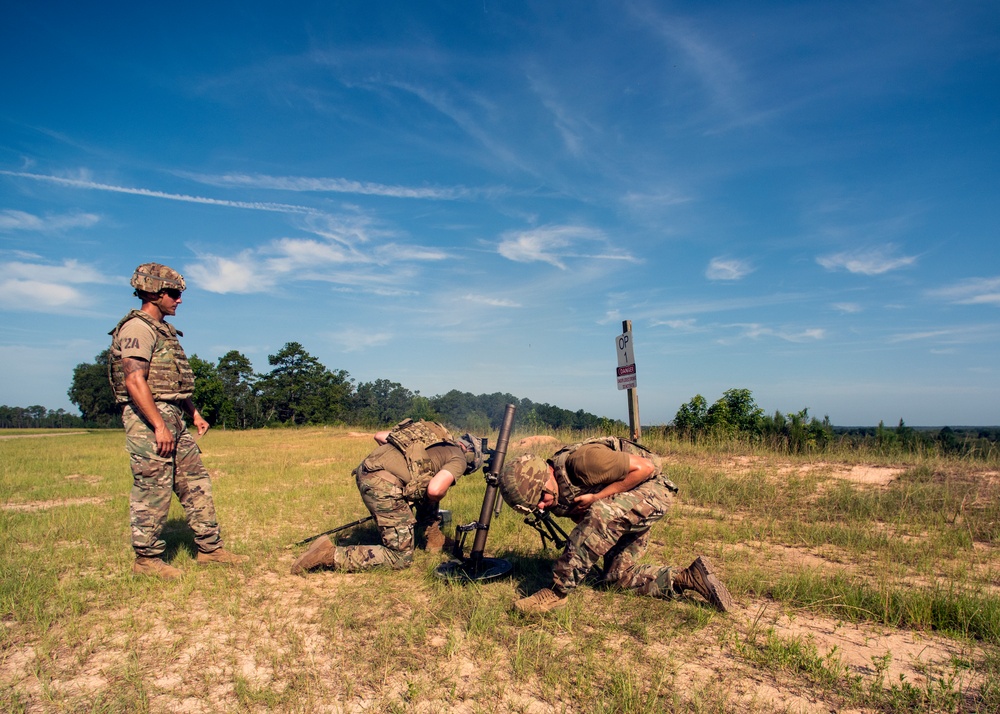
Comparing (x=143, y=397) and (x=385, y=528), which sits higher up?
(x=143, y=397)

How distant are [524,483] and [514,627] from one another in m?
0.99

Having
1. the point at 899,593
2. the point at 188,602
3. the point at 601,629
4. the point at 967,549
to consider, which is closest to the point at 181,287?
the point at 188,602

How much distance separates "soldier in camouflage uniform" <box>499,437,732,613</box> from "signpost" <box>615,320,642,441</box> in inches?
212

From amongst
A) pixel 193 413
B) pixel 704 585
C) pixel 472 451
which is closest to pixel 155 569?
pixel 193 413

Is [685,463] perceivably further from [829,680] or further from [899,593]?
[829,680]

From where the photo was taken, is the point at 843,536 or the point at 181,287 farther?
the point at 843,536

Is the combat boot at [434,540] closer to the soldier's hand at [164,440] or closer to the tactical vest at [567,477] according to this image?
the tactical vest at [567,477]

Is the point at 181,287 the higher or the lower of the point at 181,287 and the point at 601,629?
the higher

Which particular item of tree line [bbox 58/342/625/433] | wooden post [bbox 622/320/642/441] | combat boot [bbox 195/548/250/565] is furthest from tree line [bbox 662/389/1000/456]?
tree line [bbox 58/342/625/433]

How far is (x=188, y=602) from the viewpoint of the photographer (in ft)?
14.0

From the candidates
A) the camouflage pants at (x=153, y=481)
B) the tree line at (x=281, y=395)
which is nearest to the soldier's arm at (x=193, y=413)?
the camouflage pants at (x=153, y=481)

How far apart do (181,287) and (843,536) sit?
7.25 metres

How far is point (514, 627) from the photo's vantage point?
3805 mm

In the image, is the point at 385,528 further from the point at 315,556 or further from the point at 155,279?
the point at 155,279
